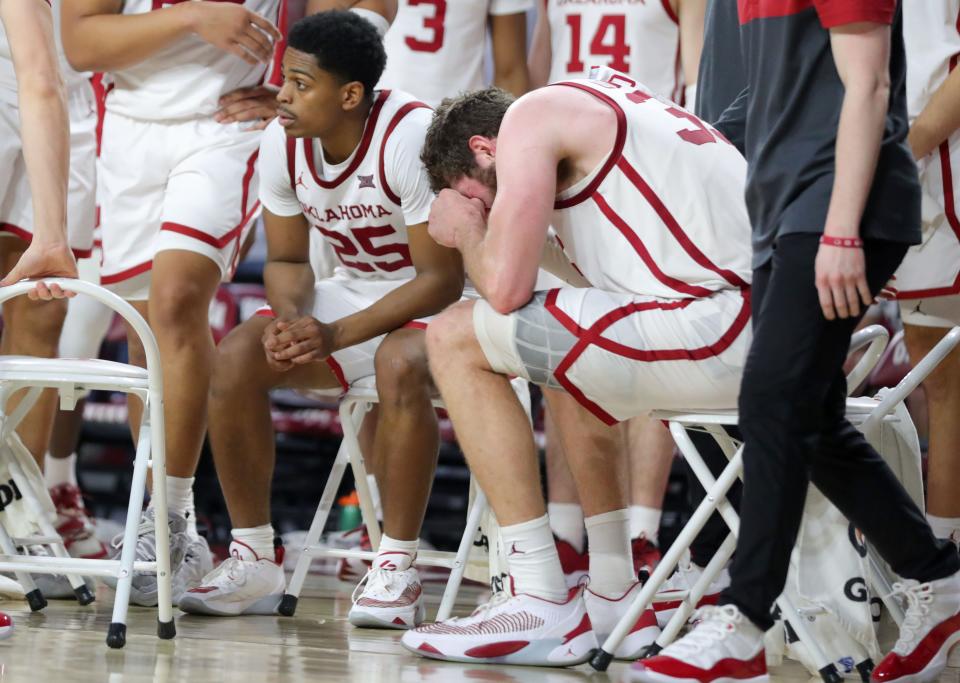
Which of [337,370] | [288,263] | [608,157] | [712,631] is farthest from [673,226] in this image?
[288,263]

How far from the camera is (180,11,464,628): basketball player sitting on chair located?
3.55 metres

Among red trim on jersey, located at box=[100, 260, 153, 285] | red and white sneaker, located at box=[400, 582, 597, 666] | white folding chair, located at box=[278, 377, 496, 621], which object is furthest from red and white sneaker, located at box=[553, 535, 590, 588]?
red trim on jersey, located at box=[100, 260, 153, 285]

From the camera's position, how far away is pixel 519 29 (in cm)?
497

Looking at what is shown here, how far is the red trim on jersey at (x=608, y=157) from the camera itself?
2.88 metres

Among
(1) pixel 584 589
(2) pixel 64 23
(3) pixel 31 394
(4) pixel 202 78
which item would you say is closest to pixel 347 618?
(1) pixel 584 589

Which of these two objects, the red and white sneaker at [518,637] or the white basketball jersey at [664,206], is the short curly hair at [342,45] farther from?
the red and white sneaker at [518,637]

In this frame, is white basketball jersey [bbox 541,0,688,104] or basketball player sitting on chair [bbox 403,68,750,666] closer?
basketball player sitting on chair [bbox 403,68,750,666]

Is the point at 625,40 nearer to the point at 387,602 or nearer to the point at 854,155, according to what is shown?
the point at 387,602

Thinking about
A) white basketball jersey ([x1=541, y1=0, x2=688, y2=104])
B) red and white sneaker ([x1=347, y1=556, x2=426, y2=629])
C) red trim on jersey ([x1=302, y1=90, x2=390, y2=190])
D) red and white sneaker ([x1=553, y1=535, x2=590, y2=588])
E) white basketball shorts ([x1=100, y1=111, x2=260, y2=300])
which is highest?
white basketball jersey ([x1=541, y1=0, x2=688, y2=104])

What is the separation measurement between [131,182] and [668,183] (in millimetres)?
2069

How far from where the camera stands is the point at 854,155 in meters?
2.36

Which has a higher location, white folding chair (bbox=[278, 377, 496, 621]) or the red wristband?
the red wristband

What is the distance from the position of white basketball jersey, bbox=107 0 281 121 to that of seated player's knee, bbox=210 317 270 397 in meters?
0.92

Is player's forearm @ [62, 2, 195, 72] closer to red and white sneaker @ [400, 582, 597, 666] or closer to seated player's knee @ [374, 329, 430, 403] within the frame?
seated player's knee @ [374, 329, 430, 403]
